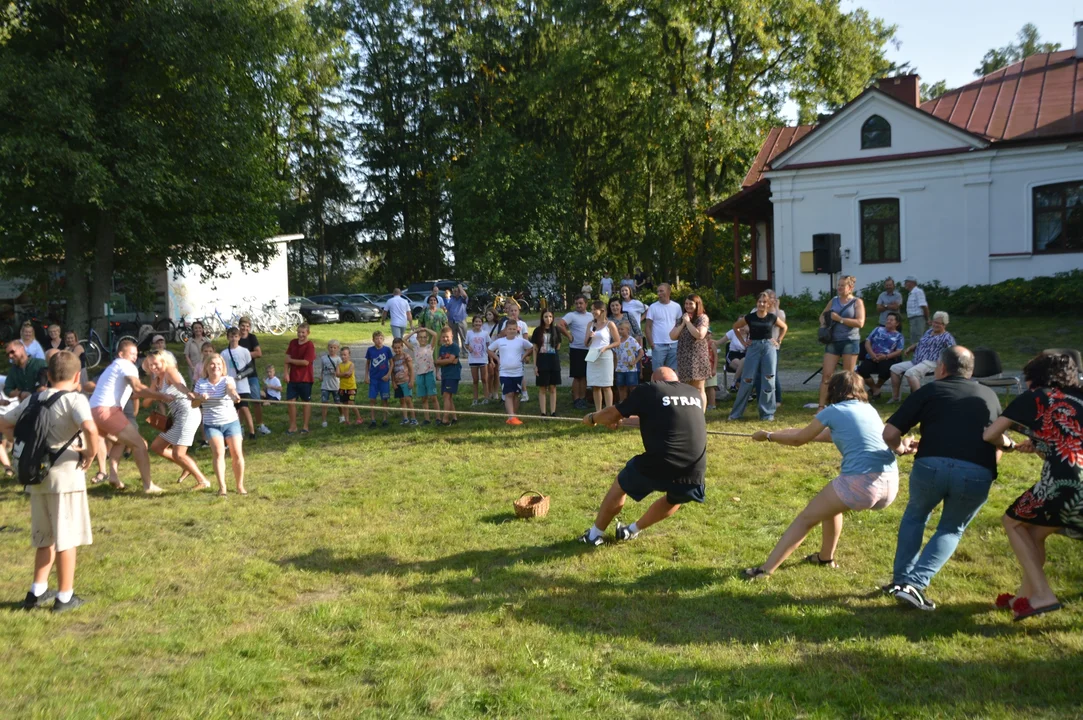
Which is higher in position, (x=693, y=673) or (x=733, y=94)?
(x=733, y=94)

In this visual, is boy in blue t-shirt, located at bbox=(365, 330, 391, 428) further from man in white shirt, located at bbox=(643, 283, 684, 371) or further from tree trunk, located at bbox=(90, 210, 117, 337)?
tree trunk, located at bbox=(90, 210, 117, 337)

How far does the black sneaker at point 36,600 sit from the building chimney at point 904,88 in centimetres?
2689

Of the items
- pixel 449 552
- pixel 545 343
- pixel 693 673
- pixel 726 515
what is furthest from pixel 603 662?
pixel 545 343

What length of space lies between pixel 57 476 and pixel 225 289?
32.3 m

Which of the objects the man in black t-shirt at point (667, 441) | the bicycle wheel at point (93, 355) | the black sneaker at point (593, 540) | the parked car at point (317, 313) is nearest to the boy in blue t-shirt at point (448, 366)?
the black sneaker at point (593, 540)

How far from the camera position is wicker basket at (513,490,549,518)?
8633 mm

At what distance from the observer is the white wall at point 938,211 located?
2600cm

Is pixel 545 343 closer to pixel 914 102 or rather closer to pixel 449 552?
pixel 449 552

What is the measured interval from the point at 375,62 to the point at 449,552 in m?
43.9

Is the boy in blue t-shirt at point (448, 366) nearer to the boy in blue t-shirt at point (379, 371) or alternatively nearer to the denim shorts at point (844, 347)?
the boy in blue t-shirt at point (379, 371)

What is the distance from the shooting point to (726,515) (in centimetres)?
856

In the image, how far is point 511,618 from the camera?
6254 mm

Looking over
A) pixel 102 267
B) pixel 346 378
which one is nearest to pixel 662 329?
pixel 346 378

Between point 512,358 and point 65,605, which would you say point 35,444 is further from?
point 512,358
